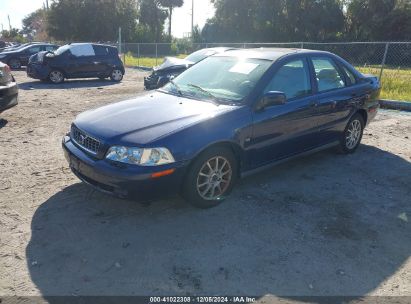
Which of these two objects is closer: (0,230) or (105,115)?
(0,230)

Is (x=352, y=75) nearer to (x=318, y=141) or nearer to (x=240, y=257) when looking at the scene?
(x=318, y=141)

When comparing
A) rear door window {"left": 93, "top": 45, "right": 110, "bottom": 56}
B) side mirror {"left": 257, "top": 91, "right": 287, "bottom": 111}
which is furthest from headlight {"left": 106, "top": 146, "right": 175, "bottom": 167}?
rear door window {"left": 93, "top": 45, "right": 110, "bottom": 56}

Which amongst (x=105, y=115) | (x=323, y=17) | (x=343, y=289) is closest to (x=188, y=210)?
(x=105, y=115)

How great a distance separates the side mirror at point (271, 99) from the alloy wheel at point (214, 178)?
761 mm

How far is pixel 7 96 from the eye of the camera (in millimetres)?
7324

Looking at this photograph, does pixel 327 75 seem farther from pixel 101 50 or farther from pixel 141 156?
pixel 101 50

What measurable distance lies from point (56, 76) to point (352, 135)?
40.9ft

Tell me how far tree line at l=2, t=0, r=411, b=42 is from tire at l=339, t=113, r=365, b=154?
37872mm

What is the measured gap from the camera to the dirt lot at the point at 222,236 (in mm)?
3043

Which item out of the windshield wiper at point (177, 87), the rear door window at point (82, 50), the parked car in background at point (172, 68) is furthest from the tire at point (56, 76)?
the windshield wiper at point (177, 87)

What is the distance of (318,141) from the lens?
535 cm

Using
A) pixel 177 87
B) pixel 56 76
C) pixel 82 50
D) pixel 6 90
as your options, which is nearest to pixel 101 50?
pixel 82 50

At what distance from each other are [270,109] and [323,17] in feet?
136

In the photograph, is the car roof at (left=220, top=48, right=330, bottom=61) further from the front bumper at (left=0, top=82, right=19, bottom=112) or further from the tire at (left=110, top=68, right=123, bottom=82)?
the tire at (left=110, top=68, right=123, bottom=82)
